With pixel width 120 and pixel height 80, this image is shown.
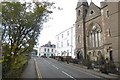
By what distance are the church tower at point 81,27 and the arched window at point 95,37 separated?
3187mm

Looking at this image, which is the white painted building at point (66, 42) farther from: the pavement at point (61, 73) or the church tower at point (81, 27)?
the pavement at point (61, 73)

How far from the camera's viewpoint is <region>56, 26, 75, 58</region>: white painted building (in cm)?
7166

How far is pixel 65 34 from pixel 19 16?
6306cm

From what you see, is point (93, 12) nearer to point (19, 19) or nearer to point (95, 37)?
point (95, 37)

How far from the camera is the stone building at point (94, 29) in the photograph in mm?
43487

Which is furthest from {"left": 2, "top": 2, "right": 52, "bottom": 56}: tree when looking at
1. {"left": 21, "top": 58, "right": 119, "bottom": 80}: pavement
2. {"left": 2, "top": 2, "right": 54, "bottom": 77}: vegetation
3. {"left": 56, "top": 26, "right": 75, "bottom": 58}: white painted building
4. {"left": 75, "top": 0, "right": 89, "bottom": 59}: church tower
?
{"left": 56, "top": 26, "right": 75, "bottom": 58}: white painted building

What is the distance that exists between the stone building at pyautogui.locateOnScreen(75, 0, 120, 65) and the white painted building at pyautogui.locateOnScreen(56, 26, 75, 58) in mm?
9463

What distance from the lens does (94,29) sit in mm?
53688

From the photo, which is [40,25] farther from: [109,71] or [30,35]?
[109,71]

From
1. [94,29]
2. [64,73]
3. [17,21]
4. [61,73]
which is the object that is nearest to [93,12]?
[94,29]

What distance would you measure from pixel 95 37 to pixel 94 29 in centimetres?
211

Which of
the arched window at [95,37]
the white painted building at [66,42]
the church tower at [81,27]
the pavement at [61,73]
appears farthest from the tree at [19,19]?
the white painted building at [66,42]

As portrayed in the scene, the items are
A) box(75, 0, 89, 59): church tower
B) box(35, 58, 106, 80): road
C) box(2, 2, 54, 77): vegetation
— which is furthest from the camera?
box(75, 0, 89, 59): church tower

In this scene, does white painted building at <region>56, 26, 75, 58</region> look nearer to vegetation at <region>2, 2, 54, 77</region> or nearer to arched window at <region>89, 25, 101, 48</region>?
arched window at <region>89, 25, 101, 48</region>
